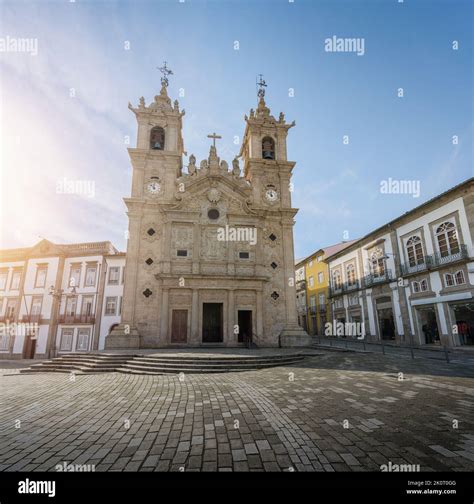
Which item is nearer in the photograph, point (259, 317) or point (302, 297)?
point (259, 317)

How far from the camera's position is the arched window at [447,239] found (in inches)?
750

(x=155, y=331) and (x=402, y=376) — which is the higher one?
(x=155, y=331)

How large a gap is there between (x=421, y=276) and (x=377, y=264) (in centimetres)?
534

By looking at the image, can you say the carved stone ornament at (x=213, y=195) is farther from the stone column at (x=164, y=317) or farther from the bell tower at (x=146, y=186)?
the stone column at (x=164, y=317)

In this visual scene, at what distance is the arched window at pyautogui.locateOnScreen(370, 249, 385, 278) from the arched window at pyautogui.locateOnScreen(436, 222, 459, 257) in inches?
230

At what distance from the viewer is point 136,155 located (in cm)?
2178

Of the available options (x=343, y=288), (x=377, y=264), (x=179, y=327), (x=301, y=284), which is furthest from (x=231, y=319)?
(x=301, y=284)

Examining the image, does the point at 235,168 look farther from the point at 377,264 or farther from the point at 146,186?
the point at 377,264

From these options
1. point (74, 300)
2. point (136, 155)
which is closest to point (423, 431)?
point (136, 155)

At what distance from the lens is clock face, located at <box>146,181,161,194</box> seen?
846 inches

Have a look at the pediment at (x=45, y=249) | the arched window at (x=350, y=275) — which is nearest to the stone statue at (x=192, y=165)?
the pediment at (x=45, y=249)

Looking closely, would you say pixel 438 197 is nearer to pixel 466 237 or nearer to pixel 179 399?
pixel 466 237

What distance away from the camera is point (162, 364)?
1129 centimetres

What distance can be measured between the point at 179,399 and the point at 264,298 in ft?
47.3
